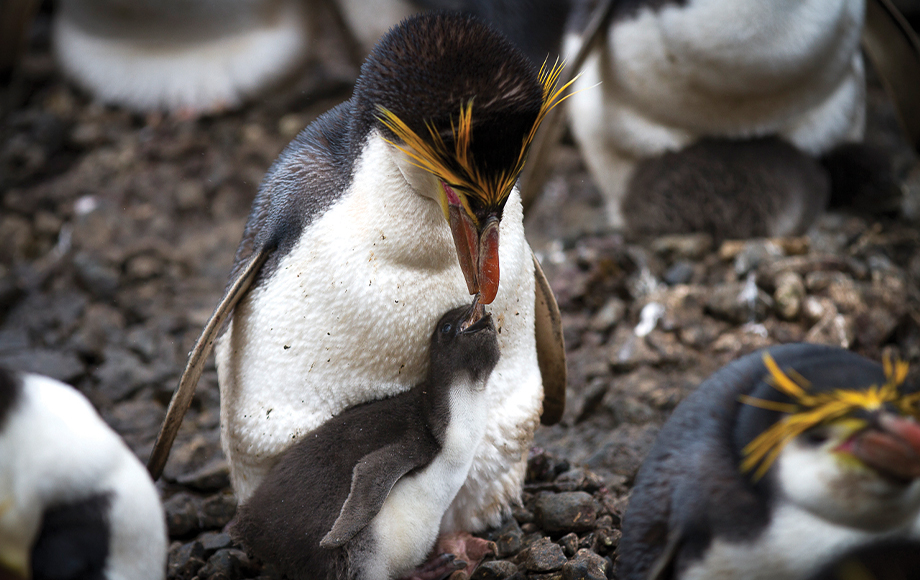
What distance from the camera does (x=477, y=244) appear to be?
1260 millimetres

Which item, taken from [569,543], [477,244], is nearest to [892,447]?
[477,244]

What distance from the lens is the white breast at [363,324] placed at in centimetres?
136

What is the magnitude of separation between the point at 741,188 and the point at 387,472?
1.76m

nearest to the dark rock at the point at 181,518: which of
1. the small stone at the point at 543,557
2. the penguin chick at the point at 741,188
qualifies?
the small stone at the point at 543,557

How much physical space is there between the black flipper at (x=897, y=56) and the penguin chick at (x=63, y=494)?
2.51 meters

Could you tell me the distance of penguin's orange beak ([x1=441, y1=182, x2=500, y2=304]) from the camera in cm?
125

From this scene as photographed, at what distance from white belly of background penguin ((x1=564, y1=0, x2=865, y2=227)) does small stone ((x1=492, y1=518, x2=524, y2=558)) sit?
1.51m

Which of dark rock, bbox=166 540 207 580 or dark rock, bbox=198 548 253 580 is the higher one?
dark rock, bbox=198 548 253 580

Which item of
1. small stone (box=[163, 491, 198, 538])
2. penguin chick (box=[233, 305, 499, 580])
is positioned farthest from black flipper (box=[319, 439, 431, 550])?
small stone (box=[163, 491, 198, 538])

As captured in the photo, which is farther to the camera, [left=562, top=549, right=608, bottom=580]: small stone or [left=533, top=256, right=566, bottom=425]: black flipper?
[left=533, top=256, right=566, bottom=425]: black flipper

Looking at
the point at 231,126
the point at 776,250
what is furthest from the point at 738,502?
the point at 231,126

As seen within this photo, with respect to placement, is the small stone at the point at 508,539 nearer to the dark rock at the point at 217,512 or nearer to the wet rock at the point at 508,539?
the wet rock at the point at 508,539

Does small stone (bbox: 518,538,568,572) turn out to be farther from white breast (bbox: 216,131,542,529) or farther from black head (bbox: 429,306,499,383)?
black head (bbox: 429,306,499,383)

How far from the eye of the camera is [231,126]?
11.8 feet
